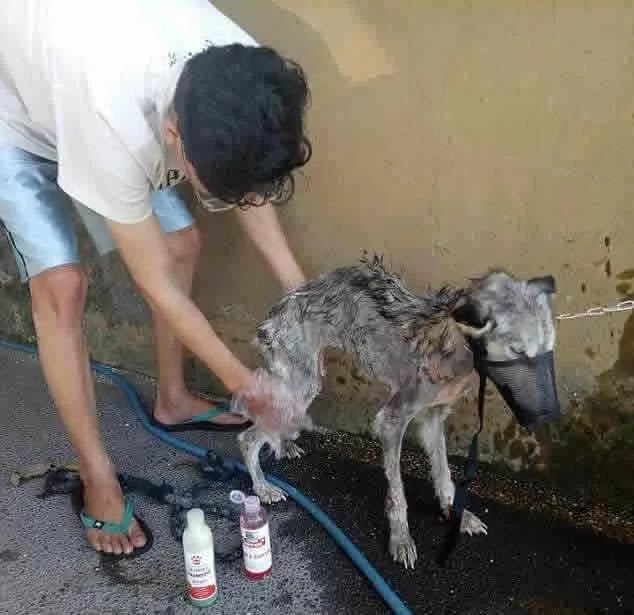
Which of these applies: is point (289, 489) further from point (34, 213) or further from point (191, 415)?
point (34, 213)

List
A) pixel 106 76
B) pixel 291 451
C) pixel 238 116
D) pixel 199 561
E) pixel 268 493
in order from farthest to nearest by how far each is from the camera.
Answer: pixel 291 451, pixel 268 493, pixel 199 561, pixel 106 76, pixel 238 116

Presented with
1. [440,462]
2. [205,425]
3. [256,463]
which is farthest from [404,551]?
[205,425]

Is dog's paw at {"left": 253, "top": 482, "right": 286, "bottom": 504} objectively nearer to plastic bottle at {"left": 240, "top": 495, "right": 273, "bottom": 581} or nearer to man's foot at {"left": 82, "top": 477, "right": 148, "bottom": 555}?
plastic bottle at {"left": 240, "top": 495, "right": 273, "bottom": 581}

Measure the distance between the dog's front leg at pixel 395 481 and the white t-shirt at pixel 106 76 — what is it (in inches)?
45.3

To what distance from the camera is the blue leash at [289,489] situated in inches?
101

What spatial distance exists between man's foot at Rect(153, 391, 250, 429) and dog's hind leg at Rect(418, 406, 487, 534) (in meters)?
1.07

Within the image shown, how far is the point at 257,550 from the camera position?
263 cm

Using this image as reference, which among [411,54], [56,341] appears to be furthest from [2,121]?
[411,54]

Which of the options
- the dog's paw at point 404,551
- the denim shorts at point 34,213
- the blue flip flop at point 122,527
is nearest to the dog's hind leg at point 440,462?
the dog's paw at point 404,551

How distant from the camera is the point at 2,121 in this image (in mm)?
2504

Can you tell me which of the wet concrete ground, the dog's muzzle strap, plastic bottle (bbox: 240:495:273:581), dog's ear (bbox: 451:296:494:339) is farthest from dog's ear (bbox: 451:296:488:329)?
the wet concrete ground

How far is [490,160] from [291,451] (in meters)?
1.64

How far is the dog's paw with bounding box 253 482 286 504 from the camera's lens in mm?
3099

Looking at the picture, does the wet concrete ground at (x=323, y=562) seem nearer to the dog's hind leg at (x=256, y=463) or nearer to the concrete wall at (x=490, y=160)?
the dog's hind leg at (x=256, y=463)
